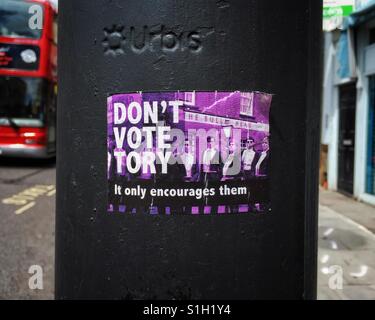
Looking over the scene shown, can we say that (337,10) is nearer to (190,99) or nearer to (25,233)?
(25,233)

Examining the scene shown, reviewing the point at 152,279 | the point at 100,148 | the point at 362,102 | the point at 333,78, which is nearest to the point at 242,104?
the point at 100,148

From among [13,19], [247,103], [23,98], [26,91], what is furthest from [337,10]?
[23,98]

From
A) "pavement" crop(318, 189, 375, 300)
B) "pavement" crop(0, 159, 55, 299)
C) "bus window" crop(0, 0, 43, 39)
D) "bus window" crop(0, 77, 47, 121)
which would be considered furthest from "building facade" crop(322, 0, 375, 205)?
"bus window" crop(0, 77, 47, 121)

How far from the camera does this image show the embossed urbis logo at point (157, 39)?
4.86 ft

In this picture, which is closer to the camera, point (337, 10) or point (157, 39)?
point (157, 39)

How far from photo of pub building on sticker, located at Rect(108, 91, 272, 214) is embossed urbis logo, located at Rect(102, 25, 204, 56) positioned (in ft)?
0.45

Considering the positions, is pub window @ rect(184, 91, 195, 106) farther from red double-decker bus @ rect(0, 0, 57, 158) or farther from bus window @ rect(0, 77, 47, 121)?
bus window @ rect(0, 77, 47, 121)

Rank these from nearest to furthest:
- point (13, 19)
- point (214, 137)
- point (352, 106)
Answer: point (214, 137)
point (352, 106)
point (13, 19)

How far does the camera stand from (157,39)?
1.49 metres

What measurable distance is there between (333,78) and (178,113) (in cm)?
1234

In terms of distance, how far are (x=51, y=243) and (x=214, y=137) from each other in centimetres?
535

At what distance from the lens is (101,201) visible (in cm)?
156

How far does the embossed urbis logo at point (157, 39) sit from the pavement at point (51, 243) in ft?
11.6
